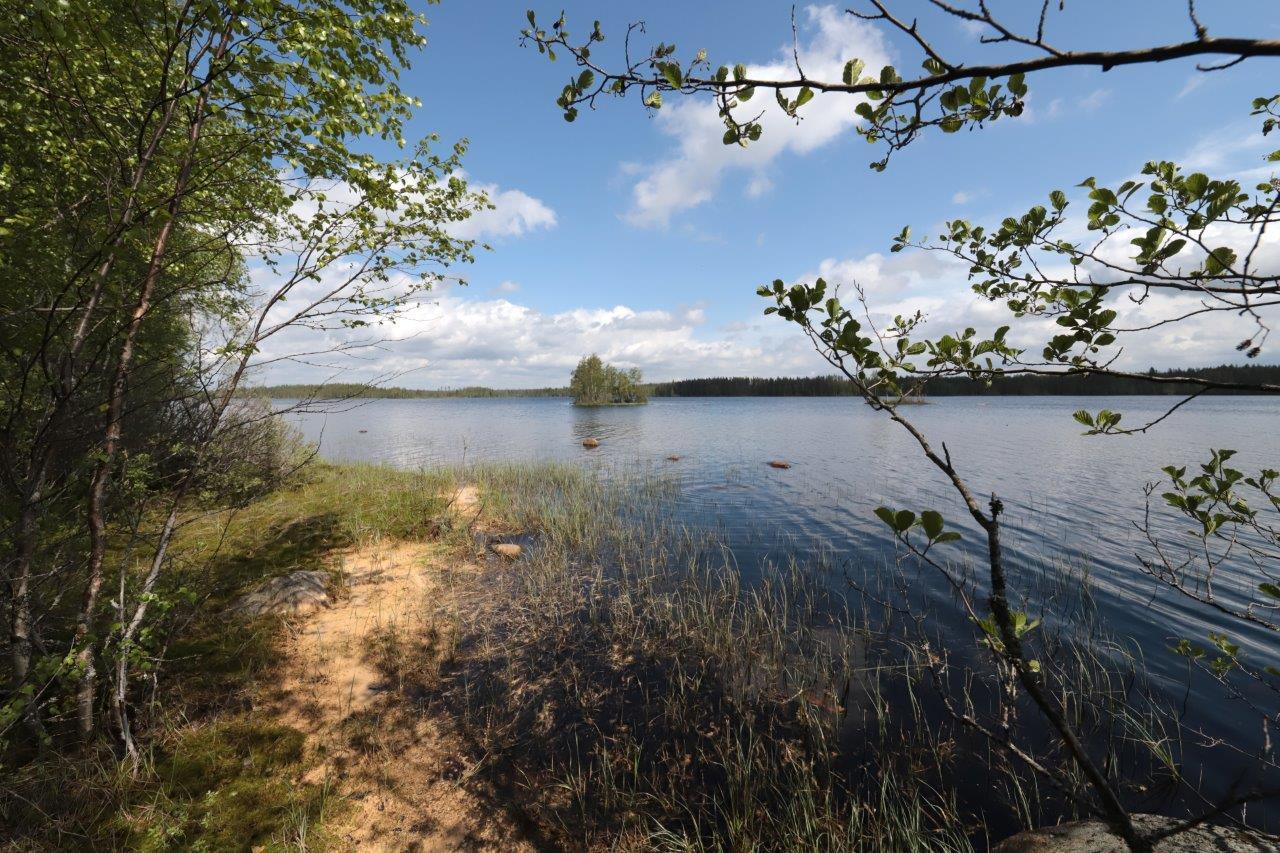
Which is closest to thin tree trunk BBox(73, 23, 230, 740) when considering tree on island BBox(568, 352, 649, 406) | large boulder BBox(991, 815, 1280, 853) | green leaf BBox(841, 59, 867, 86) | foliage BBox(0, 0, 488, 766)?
foliage BBox(0, 0, 488, 766)

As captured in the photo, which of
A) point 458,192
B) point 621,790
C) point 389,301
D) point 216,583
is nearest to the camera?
point 621,790

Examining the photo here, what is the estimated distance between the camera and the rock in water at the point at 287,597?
757 centimetres

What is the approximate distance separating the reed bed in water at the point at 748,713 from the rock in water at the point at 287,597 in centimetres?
270

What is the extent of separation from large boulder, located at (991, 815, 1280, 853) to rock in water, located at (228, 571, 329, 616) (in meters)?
9.66

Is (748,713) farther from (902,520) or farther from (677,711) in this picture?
(902,520)

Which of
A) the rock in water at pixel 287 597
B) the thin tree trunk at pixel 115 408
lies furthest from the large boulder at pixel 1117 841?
the rock in water at pixel 287 597

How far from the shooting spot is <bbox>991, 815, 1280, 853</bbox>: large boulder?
10.2 ft

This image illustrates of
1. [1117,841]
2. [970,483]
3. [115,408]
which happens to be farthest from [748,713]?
[970,483]

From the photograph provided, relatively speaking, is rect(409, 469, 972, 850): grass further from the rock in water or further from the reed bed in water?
the rock in water

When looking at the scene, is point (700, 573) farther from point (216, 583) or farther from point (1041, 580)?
point (216, 583)

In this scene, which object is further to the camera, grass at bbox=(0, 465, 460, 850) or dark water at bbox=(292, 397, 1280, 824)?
dark water at bbox=(292, 397, 1280, 824)

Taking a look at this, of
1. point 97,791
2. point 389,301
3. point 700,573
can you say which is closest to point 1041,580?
point 700,573

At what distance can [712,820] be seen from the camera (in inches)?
187

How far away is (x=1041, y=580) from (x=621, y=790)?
10464 millimetres
